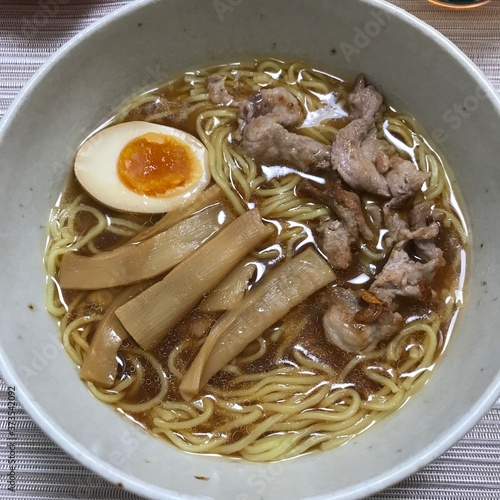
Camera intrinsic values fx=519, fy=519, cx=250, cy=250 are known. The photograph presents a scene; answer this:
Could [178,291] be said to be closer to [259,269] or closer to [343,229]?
[259,269]

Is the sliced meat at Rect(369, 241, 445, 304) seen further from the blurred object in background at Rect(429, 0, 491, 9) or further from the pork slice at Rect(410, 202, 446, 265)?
the blurred object in background at Rect(429, 0, 491, 9)

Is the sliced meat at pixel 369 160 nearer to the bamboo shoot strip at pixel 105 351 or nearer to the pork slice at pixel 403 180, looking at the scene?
the pork slice at pixel 403 180

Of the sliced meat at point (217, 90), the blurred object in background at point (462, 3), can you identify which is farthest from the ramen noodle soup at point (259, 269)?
the blurred object in background at point (462, 3)

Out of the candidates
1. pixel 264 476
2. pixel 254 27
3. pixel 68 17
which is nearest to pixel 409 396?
pixel 264 476

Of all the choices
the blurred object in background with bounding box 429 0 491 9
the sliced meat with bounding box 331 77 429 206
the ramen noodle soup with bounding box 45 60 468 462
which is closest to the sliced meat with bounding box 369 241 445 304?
the ramen noodle soup with bounding box 45 60 468 462

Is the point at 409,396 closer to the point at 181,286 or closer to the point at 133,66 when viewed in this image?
the point at 181,286
